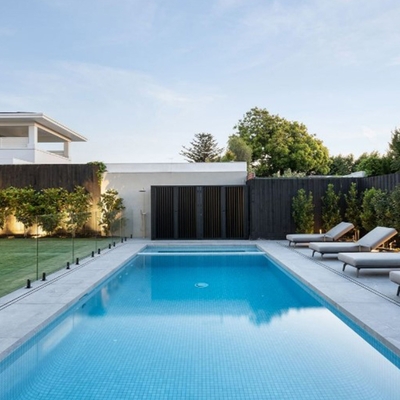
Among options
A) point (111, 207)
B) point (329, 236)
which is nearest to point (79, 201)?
point (111, 207)

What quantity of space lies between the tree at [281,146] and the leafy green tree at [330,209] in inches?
908

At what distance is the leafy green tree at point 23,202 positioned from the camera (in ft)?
50.9

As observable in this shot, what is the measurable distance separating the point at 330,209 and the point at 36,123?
15.0m

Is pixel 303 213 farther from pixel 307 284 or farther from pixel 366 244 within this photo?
pixel 307 284

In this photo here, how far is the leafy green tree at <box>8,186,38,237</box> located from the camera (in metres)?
15.5

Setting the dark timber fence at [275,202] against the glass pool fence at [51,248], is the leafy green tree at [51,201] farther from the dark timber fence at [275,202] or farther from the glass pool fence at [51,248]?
the dark timber fence at [275,202]

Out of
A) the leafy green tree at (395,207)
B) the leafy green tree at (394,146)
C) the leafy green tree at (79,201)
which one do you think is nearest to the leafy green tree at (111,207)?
the leafy green tree at (79,201)

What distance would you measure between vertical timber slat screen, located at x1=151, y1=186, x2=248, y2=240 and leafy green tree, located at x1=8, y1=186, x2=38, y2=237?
4.90 metres

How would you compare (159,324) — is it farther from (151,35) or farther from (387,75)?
(387,75)

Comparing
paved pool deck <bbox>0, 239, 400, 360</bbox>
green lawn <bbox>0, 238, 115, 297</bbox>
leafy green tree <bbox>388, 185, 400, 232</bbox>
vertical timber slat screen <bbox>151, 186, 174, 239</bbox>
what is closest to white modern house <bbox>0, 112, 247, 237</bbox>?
vertical timber slat screen <bbox>151, 186, 174, 239</bbox>

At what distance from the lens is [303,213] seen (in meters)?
14.6

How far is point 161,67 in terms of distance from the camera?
53.8 ft

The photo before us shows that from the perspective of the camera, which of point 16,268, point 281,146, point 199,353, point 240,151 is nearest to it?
point 199,353

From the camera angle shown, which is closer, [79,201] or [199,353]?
[199,353]
